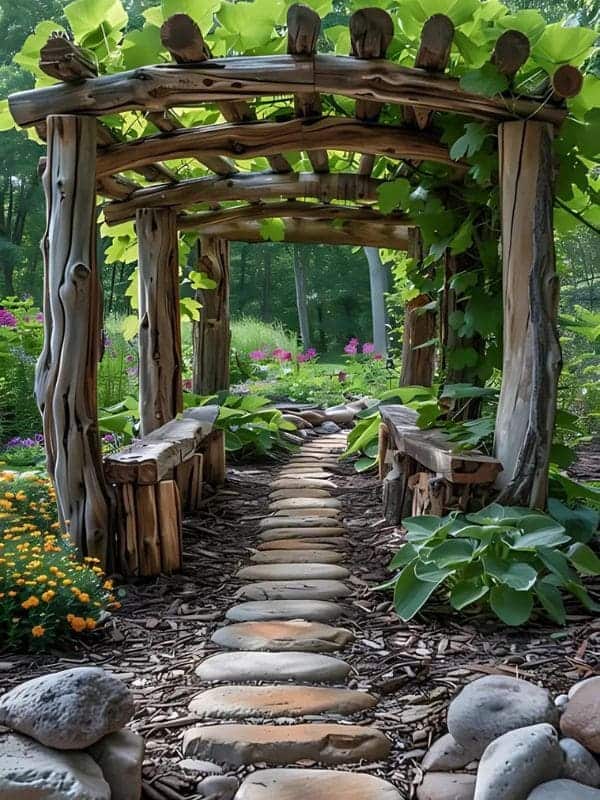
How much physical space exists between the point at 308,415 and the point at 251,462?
92.2 inches

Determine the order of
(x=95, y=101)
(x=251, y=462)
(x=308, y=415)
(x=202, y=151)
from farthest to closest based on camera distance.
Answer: (x=308, y=415) < (x=251, y=462) < (x=202, y=151) < (x=95, y=101)

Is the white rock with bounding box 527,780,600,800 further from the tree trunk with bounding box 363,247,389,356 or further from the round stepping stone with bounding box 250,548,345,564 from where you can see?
the tree trunk with bounding box 363,247,389,356

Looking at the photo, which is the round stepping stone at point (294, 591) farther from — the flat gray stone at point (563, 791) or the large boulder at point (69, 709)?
the flat gray stone at point (563, 791)

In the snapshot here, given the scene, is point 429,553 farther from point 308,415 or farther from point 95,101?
point 308,415

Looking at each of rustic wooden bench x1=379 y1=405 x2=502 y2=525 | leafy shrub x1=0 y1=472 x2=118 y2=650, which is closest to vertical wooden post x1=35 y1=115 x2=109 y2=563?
leafy shrub x1=0 y1=472 x2=118 y2=650

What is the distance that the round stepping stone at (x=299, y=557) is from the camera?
4.04m

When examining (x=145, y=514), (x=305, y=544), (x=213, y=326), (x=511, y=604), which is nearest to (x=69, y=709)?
(x=511, y=604)

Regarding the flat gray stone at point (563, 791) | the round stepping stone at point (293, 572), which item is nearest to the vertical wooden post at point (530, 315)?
the round stepping stone at point (293, 572)

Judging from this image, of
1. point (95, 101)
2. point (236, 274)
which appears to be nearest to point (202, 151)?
point (95, 101)

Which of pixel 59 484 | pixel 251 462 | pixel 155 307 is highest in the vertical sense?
pixel 155 307

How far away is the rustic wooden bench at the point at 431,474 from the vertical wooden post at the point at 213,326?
2715mm

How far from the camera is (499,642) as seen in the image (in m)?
2.90

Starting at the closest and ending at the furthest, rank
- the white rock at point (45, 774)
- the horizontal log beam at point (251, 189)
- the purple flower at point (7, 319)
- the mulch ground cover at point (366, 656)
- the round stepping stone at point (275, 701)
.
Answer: the white rock at point (45, 774)
the mulch ground cover at point (366, 656)
the round stepping stone at point (275, 701)
the horizontal log beam at point (251, 189)
the purple flower at point (7, 319)

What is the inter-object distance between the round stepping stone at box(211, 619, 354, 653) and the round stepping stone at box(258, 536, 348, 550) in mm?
1119
